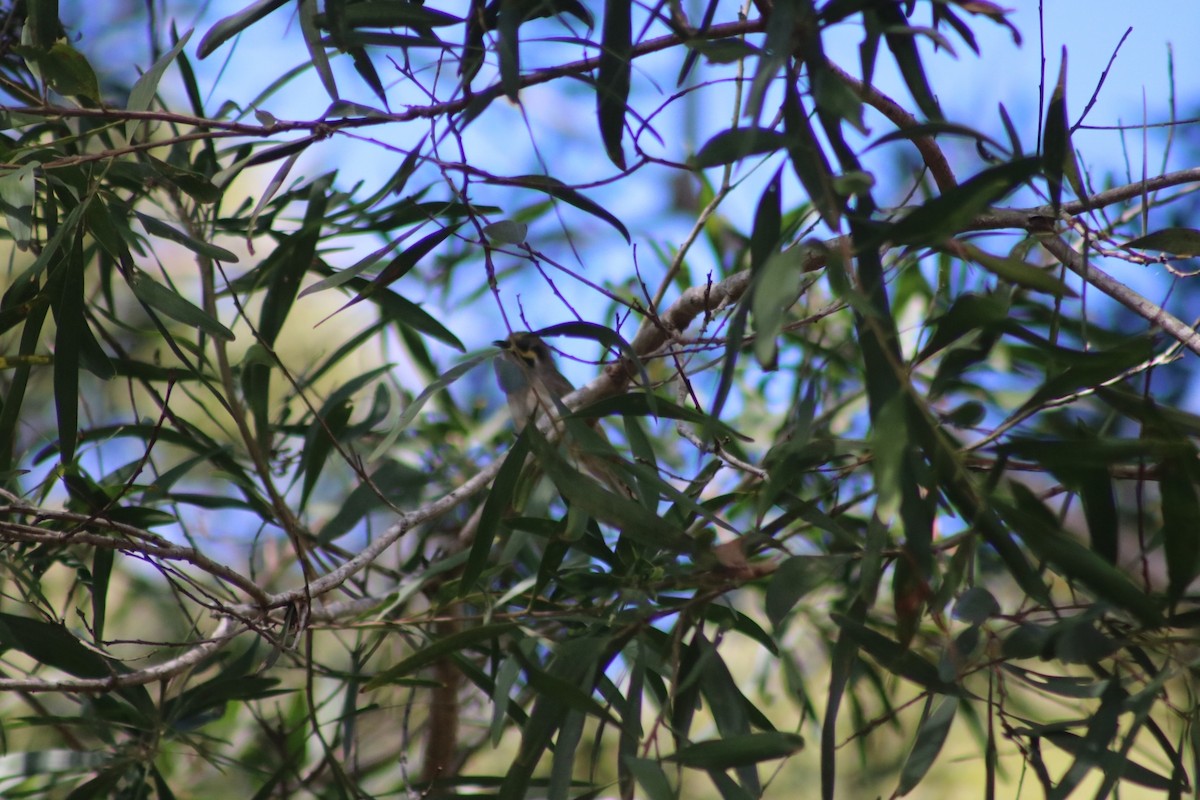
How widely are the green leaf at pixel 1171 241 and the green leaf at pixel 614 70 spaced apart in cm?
51

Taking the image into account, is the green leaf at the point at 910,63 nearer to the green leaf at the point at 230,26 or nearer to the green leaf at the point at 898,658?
the green leaf at the point at 898,658

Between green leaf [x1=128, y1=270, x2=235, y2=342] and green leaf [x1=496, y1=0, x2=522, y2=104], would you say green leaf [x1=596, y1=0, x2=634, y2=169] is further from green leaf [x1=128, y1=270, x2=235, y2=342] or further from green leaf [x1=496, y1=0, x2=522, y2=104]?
green leaf [x1=128, y1=270, x2=235, y2=342]

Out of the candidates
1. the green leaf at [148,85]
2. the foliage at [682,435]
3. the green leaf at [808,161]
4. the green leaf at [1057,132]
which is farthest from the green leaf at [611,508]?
the green leaf at [148,85]

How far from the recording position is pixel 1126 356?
0.77 m

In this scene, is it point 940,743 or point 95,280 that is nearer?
point 940,743

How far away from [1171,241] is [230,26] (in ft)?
3.06

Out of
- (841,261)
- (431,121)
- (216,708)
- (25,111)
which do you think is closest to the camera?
(841,261)

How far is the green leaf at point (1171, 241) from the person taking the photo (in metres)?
0.98

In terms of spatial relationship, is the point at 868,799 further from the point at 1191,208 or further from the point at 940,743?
the point at 940,743

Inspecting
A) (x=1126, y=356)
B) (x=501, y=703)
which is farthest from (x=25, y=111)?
(x=1126, y=356)

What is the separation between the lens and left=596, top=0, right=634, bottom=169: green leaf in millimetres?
853

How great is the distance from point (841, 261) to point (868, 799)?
2210mm

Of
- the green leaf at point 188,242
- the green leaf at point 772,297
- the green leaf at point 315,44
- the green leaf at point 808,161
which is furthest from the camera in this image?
the green leaf at point 188,242

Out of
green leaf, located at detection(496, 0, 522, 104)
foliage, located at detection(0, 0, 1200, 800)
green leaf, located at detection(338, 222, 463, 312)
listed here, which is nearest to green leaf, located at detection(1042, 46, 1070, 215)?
foliage, located at detection(0, 0, 1200, 800)
